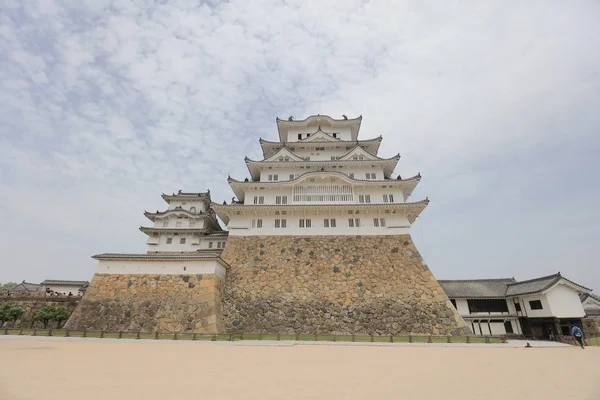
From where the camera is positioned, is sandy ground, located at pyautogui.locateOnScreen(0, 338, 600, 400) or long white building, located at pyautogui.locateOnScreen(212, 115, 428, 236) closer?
sandy ground, located at pyautogui.locateOnScreen(0, 338, 600, 400)

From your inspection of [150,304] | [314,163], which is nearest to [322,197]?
[314,163]

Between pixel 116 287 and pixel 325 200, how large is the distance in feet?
59.7

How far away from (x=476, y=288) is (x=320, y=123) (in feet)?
78.1

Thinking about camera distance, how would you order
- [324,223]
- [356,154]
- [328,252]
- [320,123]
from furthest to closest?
[320,123] → [356,154] → [324,223] → [328,252]

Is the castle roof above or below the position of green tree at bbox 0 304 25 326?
above

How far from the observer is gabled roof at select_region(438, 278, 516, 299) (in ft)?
79.6

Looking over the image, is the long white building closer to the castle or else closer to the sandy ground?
the castle

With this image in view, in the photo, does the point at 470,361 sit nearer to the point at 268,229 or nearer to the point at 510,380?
the point at 510,380

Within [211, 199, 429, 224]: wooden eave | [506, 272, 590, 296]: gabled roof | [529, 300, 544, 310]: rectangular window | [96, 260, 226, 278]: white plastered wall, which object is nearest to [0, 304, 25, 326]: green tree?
[96, 260, 226, 278]: white plastered wall

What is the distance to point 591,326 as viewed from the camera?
2123cm

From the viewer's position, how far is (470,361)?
1073 cm

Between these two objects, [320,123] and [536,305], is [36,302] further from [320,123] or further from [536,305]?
[536,305]

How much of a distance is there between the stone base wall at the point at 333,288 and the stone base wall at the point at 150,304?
206cm

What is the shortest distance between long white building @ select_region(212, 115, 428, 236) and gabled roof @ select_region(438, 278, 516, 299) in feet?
22.0
